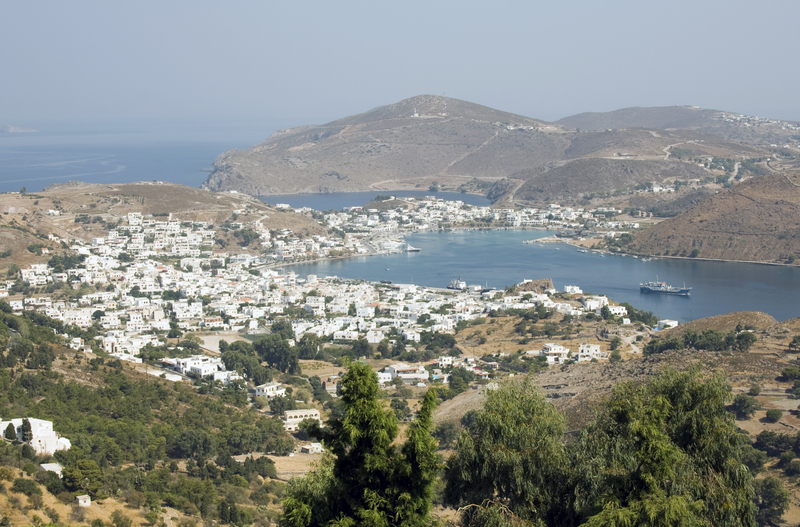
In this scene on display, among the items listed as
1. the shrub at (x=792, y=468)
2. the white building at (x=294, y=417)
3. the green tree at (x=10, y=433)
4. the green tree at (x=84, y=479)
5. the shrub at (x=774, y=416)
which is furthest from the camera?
the white building at (x=294, y=417)


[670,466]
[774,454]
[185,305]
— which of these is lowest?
[185,305]

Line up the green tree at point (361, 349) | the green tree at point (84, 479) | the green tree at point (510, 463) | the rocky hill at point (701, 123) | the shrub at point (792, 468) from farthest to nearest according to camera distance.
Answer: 1. the rocky hill at point (701, 123)
2. the green tree at point (361, 349)
3. the shrub at point (792, 468)
4. the green tree at point (84, 479)
5. the green tree at point (510, 463)

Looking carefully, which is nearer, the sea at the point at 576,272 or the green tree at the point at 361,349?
the green tree at the point at 361,349

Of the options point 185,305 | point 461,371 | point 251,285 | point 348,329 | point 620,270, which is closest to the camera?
point 461,371

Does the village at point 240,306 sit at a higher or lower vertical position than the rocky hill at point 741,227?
lower

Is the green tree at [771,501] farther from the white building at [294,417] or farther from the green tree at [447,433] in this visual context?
the white building at [294,417]

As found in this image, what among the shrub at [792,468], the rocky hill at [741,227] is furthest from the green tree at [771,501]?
the rocky hill at [741,227]

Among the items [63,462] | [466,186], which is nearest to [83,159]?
[466,186]

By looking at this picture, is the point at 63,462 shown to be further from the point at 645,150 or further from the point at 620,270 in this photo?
the point at 645,150
